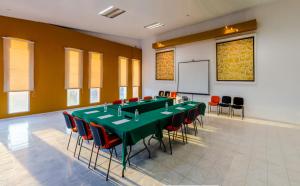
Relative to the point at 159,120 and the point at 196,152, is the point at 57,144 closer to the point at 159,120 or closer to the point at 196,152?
the point at 159,120

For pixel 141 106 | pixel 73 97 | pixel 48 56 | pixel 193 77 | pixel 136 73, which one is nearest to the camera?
pixel 141 106

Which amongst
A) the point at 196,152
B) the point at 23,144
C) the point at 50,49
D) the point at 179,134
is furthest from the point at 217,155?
the point at 50,49

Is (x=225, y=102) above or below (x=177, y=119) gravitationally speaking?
above

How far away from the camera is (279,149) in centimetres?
343

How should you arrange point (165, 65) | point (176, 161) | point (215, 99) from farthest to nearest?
point (165, 65) < point (215, 99) < point (176, 161)

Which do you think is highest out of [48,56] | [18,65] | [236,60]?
[48,56]

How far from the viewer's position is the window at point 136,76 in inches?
403

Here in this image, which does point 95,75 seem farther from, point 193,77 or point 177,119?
point 177,119

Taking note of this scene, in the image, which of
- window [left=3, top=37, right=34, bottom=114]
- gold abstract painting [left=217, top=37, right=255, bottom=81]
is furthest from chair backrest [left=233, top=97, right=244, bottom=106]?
window [left=3, top=37, right=34, bottom=114]

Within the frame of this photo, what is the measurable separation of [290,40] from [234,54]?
176 cm

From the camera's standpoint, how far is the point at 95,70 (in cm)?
805

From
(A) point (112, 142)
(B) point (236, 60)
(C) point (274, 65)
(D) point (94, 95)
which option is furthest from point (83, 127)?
(C) point (274, 65)

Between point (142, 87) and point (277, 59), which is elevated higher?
point (277, 59)

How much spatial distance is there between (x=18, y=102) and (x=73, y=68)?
2476mm
